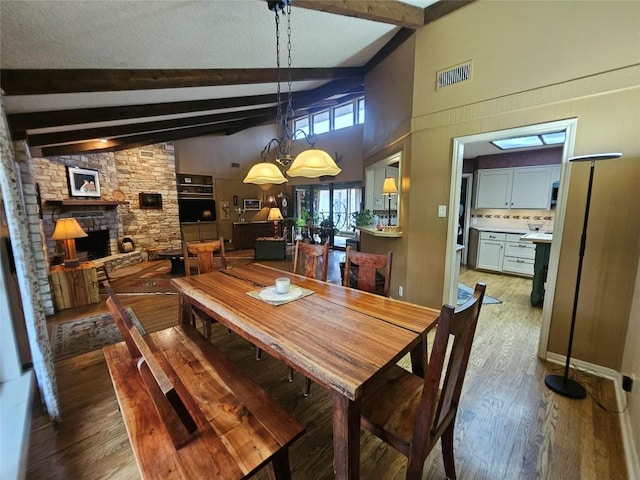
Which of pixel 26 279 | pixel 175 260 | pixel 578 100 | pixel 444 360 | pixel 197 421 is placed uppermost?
pixel 578 100

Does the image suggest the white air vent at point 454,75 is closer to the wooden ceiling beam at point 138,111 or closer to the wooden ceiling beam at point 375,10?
the wooden ceiling beam at point 375,10

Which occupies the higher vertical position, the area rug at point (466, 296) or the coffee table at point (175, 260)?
the coffee table at point (175, 260)

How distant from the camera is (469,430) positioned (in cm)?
169

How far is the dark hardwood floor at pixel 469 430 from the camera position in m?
1.45

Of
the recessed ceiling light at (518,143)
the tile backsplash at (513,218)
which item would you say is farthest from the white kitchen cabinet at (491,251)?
the recessed ceiling light at (518,143)

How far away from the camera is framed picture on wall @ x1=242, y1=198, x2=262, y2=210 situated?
892 cm

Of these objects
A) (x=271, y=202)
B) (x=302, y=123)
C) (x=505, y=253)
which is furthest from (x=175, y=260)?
(x=505, y=253)

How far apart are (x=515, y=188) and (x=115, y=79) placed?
6165 mm

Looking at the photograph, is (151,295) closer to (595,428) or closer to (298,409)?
(298,409)

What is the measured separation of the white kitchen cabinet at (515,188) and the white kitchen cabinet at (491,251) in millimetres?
653

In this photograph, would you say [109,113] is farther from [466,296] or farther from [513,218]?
[513,218]

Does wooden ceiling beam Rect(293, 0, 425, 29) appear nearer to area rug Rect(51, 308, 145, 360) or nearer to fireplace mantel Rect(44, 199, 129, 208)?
area rug Rect(51, 308, 145, 360)

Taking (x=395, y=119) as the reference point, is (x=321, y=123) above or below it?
above

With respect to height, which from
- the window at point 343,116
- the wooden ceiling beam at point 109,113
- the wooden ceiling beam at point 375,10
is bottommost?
the wooden ceiling beam at point 109,113
